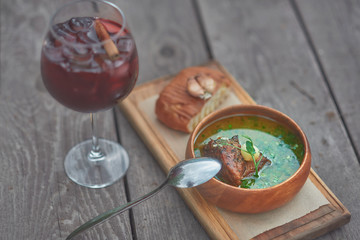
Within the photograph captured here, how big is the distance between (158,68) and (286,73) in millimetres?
606

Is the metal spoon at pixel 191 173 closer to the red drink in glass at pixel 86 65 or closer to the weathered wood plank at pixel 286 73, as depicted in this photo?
the red drink in glass at pixel 86 65

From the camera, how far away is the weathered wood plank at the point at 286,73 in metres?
1.79

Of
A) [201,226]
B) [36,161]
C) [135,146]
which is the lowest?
[201,226]

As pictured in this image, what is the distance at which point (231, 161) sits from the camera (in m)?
1.54

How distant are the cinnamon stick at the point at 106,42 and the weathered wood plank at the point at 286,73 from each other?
35.0 inches

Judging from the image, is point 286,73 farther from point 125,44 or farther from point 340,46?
point 125,44

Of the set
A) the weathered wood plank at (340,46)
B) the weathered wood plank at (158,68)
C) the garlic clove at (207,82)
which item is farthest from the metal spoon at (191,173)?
the weathered wood plank at (340,46)

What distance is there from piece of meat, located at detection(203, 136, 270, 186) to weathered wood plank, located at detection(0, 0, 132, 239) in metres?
0.39

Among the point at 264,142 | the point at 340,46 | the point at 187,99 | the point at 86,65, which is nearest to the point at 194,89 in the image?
the point at 187,99

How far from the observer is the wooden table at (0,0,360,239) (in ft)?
5.40

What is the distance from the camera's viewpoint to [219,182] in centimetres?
150

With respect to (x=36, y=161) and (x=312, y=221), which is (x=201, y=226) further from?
(x=36, y=161)

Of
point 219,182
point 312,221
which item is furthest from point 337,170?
point 219,182

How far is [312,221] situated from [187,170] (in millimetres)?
457
